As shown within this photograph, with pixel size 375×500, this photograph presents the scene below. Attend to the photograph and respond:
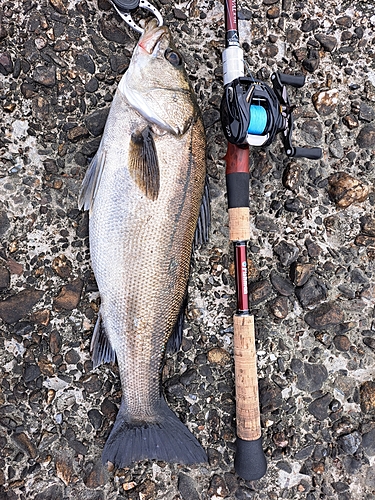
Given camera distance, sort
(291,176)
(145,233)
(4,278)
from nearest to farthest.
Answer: (145,233) → (4,278) → (291,176)

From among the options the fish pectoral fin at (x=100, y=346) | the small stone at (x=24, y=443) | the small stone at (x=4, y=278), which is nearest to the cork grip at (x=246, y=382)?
the fish pectoral fin at (x=100, y=346)

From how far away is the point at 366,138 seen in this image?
2826mm

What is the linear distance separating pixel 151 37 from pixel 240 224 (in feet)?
3.77

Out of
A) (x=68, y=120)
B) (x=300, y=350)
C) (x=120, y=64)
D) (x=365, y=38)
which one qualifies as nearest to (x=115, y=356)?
(x=300, y=350)

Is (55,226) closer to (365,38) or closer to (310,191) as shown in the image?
(310,191)

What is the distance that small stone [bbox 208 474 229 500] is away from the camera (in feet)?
8.51

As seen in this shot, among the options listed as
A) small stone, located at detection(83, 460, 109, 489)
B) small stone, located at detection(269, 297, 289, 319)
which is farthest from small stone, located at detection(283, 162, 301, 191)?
small stone, located at detection(83, 460, 109, 489)

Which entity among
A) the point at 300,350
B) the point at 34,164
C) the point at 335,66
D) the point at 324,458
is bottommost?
the point at 324,458

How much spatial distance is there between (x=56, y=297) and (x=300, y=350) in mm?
1500

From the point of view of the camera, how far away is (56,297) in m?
2.58

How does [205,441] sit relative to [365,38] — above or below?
below

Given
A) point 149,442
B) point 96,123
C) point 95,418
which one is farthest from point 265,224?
point 95,418

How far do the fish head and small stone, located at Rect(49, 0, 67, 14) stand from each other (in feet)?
1.77

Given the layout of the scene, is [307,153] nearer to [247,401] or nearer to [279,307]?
[279,307]
